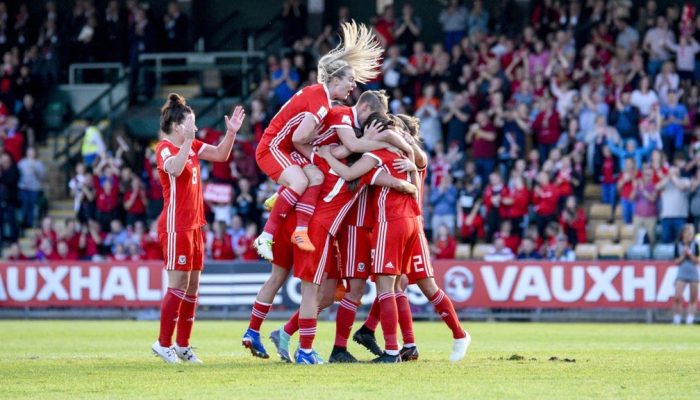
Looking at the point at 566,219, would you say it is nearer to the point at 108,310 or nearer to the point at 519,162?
the point at 519,162

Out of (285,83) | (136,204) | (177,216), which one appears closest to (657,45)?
(285,83)

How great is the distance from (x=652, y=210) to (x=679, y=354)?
35.4 ft

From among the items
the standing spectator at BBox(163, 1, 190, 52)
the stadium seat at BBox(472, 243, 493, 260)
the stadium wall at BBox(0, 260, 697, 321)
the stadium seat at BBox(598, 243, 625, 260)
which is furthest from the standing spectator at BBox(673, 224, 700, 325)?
the standing spectator at BBox(163, 1, 190, 52)

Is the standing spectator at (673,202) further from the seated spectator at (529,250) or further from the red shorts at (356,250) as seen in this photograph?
the red shorts at (356,250)

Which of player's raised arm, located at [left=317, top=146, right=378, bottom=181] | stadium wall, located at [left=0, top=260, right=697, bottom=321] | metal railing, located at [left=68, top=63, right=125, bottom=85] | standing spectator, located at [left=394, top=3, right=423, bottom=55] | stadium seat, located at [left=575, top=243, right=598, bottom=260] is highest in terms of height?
standing spectator, located at [left=394, top=3, right=423, bottom=55]

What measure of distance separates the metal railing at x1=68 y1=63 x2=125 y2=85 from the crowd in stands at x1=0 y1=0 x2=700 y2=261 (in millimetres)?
3278

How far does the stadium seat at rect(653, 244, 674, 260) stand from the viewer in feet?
75.3

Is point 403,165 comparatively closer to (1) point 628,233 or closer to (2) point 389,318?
(2) point 389,318

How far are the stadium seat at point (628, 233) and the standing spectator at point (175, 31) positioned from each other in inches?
493

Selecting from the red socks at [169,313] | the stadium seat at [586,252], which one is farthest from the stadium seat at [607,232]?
the red socks at [169,313]

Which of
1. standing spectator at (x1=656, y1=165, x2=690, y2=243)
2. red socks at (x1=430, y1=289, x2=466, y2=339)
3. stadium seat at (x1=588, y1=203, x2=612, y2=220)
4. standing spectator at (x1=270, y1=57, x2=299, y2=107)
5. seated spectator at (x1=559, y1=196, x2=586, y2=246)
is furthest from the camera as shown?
standing spectator at (x1=270, y1=57, x2=299, y2=107)

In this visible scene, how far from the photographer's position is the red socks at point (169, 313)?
39.2 ft

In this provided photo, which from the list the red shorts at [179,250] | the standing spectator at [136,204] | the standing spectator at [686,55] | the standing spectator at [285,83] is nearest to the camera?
the red shorts at [179,250]

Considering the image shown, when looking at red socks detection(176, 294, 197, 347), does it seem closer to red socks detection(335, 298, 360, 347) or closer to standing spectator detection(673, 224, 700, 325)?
red socks detection(335, 298, 360, 347)
